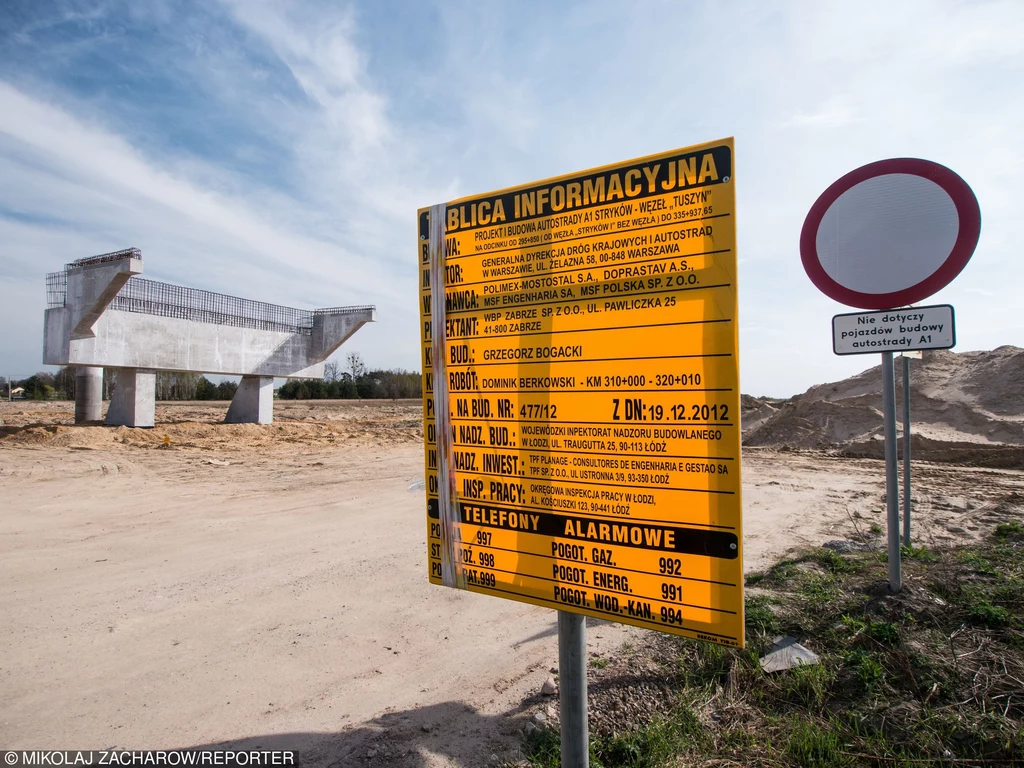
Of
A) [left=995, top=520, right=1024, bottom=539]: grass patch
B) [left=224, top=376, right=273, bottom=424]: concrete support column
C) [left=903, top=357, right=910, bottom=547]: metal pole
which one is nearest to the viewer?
[left=903, top=357, right=910, bottom=547]: metal pole

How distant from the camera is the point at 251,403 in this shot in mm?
23328

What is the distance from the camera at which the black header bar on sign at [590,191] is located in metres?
1.51

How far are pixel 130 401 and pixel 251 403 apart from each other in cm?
470

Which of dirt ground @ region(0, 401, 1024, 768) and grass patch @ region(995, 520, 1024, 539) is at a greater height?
grass patch @ region(995, 520, 1024, 539)

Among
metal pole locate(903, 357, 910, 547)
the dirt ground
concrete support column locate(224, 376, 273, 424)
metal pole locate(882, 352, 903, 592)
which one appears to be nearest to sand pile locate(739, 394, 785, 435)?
the dirt ground

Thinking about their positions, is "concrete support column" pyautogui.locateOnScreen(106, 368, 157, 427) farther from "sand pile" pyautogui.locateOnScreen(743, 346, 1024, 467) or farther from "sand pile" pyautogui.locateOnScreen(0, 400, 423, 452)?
"sand pile" pyautogui.locateOnScreen(743, 346, 1024, 467)

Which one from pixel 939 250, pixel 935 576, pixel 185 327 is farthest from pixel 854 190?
pixel 185 327

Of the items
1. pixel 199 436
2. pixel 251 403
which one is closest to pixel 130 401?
pixel 199 436

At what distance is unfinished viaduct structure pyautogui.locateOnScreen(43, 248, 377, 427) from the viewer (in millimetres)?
17109

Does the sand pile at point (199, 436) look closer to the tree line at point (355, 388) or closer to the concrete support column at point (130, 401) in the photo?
the concrete support column at point (130, 401)

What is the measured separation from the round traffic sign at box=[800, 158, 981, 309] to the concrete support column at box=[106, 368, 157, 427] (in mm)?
21241

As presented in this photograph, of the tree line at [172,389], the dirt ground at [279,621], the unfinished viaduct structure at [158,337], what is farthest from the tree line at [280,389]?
the dirt ground at [279,621]

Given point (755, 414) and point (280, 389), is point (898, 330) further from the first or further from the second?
point (280, 389)

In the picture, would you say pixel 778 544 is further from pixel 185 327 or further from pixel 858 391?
pixel 185 327
